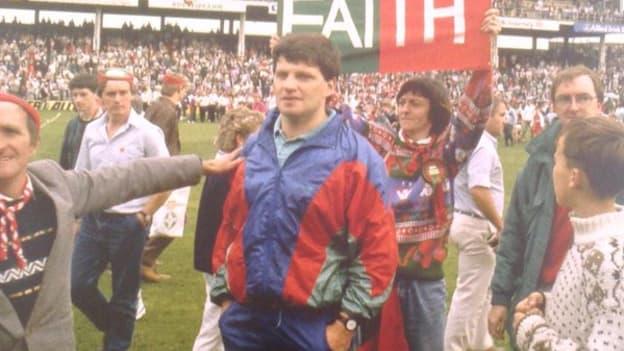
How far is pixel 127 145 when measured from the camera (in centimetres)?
652

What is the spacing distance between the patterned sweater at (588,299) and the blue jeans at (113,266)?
11.9 ft

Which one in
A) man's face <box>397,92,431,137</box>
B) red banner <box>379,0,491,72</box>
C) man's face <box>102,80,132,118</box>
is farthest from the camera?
man's face <box>102,80,132,118</box>

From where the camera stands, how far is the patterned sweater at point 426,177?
5.07 meters

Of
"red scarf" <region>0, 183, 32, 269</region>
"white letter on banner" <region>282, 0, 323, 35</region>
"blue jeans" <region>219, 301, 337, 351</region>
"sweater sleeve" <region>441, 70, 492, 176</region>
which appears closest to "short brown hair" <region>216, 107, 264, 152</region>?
"white letter on banner" <region>282, 0, 323, 35</region>

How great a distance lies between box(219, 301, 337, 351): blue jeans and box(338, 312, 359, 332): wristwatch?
1.9 inches

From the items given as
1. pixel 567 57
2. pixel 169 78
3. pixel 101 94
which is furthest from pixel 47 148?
pixel 567 57

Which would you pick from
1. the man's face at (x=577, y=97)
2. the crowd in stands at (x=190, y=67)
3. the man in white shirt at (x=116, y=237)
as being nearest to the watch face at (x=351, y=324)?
the man's face at (x=577, y=97)

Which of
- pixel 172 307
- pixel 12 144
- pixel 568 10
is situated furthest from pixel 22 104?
pixel 568 10

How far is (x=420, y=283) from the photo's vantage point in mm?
5098

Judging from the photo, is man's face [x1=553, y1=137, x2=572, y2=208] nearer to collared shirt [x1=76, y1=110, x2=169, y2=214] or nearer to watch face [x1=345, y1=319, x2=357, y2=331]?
watch face [x1=345, y1=319, x2=357, y2=331]

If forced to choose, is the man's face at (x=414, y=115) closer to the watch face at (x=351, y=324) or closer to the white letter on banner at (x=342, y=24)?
the white letter on banner at (x=342, y=24)

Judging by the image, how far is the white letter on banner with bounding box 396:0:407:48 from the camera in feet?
16.5

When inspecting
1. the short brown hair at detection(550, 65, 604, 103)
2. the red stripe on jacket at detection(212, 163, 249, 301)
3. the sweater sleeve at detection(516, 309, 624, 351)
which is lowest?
the sweater sleeve at detection(516, 309, 624, 351)

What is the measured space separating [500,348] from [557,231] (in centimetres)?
320
